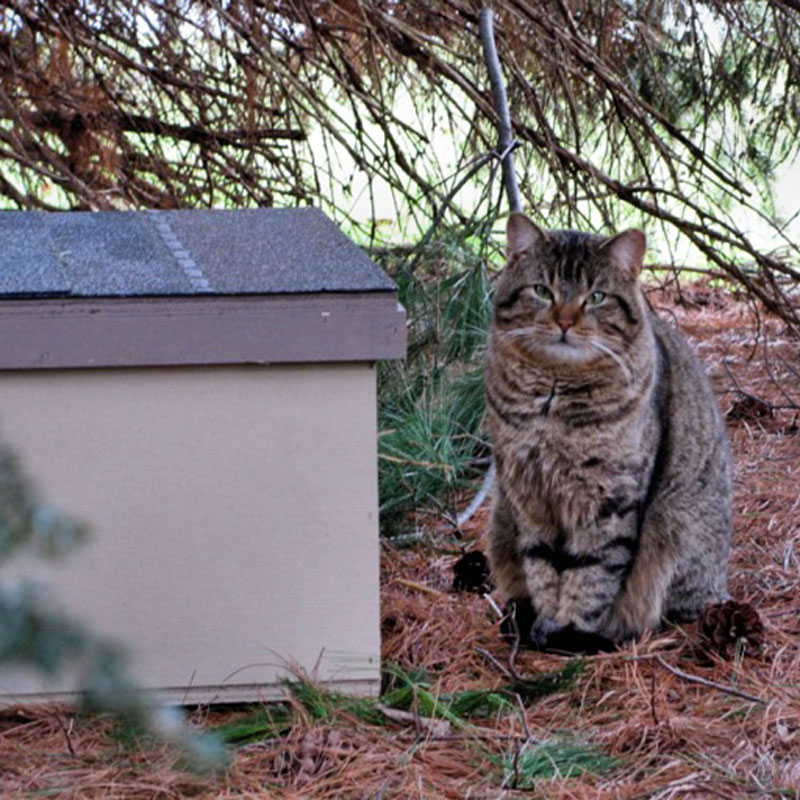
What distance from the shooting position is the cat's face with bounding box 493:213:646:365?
97.8 inches

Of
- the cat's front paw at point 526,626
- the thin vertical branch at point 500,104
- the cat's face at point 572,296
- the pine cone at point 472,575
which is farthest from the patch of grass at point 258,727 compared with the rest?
the thin vertical branch at point 500,104

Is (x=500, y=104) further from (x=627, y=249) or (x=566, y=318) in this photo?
(x=566, y=318)

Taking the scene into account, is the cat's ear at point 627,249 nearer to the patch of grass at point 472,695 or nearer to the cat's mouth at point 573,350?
the cat's mouth at point 573,350

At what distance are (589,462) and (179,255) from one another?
0.89 meters

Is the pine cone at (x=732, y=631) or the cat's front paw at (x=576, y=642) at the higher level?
the pine cone at (x=732, y=631)

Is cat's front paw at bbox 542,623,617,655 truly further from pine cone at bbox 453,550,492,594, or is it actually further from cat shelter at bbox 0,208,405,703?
cat shelter at bbox 0,208,405,703

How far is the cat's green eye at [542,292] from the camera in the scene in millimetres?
2509

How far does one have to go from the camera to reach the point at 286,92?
3.51 m

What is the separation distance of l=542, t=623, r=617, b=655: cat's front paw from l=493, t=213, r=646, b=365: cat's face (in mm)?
535

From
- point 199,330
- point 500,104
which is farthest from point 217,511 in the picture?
point 500,104

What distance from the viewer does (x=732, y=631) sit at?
2.35m

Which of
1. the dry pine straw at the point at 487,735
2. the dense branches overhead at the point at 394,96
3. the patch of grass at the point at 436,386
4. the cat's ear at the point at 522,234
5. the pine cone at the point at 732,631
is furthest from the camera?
the dense branches overhead at the point at 394,96

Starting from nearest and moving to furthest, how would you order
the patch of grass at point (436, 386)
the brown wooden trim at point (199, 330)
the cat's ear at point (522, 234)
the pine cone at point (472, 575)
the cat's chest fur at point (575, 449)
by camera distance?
the brown wooden trim at point (199, 330) < the cat's chest fur at point (575, 449) < the cat's ear at point (522, 234) < the pine cone at point (472, 575) < the patch of grass at point (436, 386)

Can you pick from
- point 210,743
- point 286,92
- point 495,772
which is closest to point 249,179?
point 286,92
